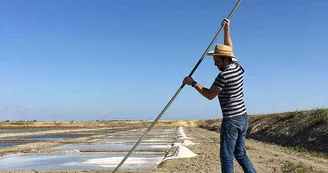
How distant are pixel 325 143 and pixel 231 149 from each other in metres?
13.0

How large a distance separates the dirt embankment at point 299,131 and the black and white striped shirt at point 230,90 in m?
11.7

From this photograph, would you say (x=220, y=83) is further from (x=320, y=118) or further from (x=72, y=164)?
(x=320, y=118)

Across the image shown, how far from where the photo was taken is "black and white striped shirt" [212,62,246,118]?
492cm

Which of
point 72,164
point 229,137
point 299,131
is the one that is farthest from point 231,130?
point 299,131

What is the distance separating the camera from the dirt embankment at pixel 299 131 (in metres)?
17.7

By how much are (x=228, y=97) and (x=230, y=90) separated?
0.30 feet

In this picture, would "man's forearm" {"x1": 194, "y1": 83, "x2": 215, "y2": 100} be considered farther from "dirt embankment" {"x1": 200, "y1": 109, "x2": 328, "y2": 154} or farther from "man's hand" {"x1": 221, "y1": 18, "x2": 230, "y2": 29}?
"dirt embankment" {"x1": 200, "y1": 109, "x2": 328, "y2": 154}

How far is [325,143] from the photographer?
651 inches

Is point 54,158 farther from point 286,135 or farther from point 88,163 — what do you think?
point 286,135

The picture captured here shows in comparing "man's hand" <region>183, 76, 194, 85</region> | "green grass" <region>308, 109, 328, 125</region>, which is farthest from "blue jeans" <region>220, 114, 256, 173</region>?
"green grass" <region>308, 109, 328, 125</region>

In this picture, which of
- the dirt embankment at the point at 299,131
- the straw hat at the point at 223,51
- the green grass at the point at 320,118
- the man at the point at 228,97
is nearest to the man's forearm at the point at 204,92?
the man at the point at 228,97

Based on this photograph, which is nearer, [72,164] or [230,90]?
[230,90]

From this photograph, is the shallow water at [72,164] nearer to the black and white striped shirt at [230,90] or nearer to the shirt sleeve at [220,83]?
the black and white striped shirt at [230,90]

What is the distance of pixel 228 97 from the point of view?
4973 mm
